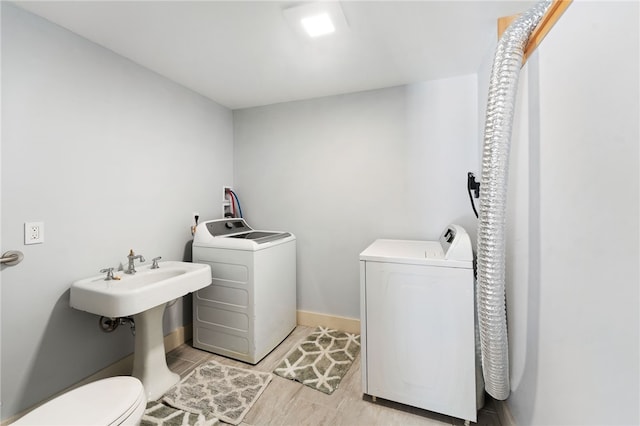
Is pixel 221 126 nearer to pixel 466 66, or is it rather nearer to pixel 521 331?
pixel 466 66

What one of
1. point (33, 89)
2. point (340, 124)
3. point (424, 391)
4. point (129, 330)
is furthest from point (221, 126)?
point (424, 391)

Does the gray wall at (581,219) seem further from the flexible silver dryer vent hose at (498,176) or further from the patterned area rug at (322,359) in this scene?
the patterned area rug at (322,359)

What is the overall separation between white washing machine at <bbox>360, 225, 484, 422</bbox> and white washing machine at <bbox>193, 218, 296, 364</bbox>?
2.89 feet

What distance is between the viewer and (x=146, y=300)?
1488 mm

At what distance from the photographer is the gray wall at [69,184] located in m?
1.39

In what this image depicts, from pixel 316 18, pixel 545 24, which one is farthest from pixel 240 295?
pixel 545 24

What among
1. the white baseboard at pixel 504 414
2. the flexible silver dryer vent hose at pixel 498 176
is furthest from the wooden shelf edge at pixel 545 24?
the white baseboard at pixel 504 414

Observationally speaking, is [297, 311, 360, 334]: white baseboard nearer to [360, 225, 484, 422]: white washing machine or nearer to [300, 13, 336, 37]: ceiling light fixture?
[360, 225, 484, 422]: white washing machine

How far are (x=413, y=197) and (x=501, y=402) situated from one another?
1.48 metres

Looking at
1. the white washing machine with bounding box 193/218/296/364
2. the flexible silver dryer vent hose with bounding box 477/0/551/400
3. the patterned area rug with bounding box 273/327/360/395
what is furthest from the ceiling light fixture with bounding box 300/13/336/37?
the patterned area rug with bounding box 273/327/360/395

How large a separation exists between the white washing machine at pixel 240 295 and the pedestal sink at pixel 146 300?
0.75 ft

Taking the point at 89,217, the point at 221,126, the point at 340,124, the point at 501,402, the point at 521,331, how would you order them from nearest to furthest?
the point at 521,331
the point at 501,402
the point at 89,217
the point at 340,124
the point at 221,126

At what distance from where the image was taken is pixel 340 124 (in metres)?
2.55

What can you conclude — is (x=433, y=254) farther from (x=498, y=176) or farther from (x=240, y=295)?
(x=240, y=295)
